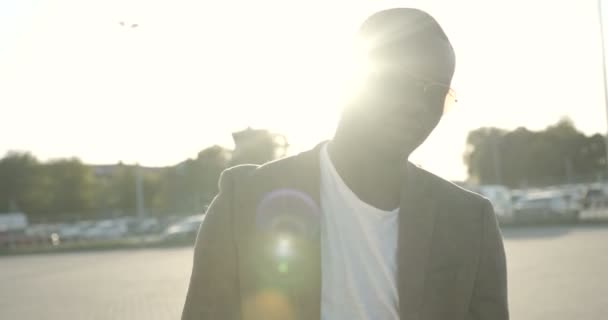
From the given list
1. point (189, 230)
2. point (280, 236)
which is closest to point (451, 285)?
point (280, 236)

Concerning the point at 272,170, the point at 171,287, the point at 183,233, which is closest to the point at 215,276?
the point at 272,170

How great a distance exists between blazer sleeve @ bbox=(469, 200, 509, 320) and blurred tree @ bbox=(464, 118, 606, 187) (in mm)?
Result: 93788

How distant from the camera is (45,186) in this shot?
96.9 m

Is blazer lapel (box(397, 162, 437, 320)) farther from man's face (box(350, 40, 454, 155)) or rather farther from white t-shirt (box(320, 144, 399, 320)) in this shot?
man's face (box(350, 40, 454, 155))

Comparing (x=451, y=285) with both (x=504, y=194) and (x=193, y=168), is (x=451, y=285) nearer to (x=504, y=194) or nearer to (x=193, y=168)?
(x=504, y=194)

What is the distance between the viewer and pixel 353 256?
1.94 metres

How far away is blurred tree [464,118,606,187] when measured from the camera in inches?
3802

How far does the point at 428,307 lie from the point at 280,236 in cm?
39

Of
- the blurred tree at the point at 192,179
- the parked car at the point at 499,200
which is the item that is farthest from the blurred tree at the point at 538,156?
the parked car at the point at 499,200

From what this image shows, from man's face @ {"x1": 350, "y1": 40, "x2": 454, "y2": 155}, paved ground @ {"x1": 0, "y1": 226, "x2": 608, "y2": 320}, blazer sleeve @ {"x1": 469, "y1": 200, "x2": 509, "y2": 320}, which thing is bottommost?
paved ground @ {"x1": 0, "y1": 226, "x2": 608, "y2": 320}

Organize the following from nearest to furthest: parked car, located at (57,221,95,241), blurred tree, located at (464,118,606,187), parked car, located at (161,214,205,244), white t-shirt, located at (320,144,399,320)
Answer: white t-shirt, located at (320,144,399,320) → parked car, located at (161,214,205,244) → parked car, located at (57,221,95,241) → blurred tree, located at (464,118,606,187)

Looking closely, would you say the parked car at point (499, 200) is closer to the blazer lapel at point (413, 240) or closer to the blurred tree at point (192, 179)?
the blazer lapel at point (413, 240)

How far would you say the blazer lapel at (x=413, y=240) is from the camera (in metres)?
1.89

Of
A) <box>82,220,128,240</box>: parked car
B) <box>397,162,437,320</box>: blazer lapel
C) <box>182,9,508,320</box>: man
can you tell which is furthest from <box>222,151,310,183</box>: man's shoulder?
<box>82,220,128,240</box>: parked car
